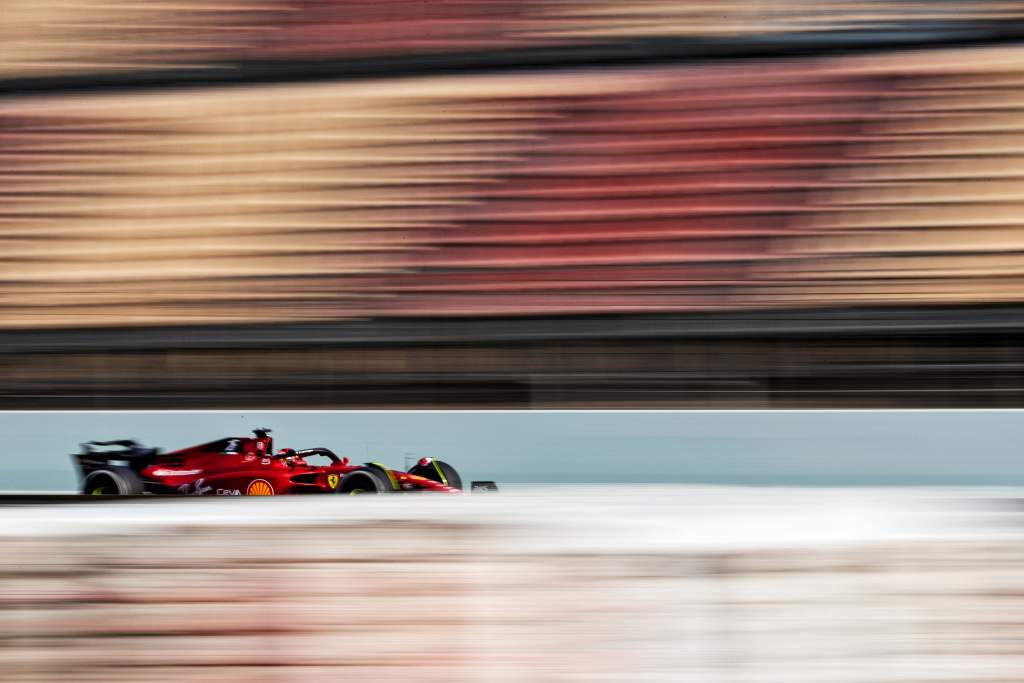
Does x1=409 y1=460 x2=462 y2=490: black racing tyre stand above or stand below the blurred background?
below

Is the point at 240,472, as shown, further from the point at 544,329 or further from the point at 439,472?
the point at 544,329

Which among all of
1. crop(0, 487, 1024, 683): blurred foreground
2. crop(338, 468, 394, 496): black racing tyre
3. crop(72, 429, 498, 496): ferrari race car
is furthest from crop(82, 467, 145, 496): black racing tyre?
crop(0, 487, 1024, 683): blurred foreground

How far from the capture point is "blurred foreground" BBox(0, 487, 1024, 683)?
6.97ft

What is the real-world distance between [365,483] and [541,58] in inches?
76.2

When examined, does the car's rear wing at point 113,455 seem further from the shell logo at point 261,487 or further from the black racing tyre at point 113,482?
the shell logo at point 261,487

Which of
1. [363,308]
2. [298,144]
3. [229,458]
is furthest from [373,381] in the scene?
[229,458]

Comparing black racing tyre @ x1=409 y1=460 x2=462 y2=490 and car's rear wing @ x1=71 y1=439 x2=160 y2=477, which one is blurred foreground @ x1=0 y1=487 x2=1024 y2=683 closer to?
black racing tyre @ x1=409 y1=460 x2=462 y2=490

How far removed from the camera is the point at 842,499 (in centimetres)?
276

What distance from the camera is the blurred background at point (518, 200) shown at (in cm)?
357

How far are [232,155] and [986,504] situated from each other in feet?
8.90

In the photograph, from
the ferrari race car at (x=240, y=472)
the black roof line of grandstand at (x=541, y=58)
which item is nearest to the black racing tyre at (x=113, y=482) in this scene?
the ferrari race car at (x=240, y=472)

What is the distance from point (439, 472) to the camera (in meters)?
4.10

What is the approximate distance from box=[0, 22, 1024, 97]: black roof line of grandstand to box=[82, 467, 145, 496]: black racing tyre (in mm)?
1696

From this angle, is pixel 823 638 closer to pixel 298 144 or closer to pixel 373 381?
pixel 373 381
